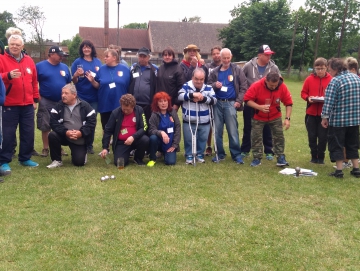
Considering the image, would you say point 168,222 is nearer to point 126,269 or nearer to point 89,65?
point 126,269

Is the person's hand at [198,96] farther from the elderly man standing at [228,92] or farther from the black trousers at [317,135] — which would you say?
the black trousers at [317,135]

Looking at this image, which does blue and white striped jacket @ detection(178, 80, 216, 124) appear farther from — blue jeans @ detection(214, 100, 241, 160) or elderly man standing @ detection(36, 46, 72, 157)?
elderly man standing @ detection(36, 46, 72, 157)

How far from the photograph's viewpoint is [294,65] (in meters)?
44.6

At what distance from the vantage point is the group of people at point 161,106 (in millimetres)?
5746

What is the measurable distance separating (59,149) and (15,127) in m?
0.75

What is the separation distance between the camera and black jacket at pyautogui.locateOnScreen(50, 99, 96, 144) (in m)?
6.03

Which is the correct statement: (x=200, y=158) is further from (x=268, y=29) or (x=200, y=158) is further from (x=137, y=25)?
(x=137, y=25)

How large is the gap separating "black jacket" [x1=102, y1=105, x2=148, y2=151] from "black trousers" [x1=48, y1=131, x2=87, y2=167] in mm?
385

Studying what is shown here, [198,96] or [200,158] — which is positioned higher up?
[198,96]

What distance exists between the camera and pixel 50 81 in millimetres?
6406

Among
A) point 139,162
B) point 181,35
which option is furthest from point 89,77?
point 181,35

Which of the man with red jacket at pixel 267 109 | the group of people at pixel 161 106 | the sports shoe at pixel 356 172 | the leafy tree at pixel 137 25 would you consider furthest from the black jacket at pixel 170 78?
the leafy tree at pixel 137 25

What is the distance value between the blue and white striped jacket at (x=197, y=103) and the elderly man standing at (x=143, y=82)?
58cm

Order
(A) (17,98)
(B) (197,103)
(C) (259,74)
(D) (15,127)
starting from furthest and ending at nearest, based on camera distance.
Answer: (C) (259,74), (B) (197,103), (D) (15,127), (A) (17,98)
